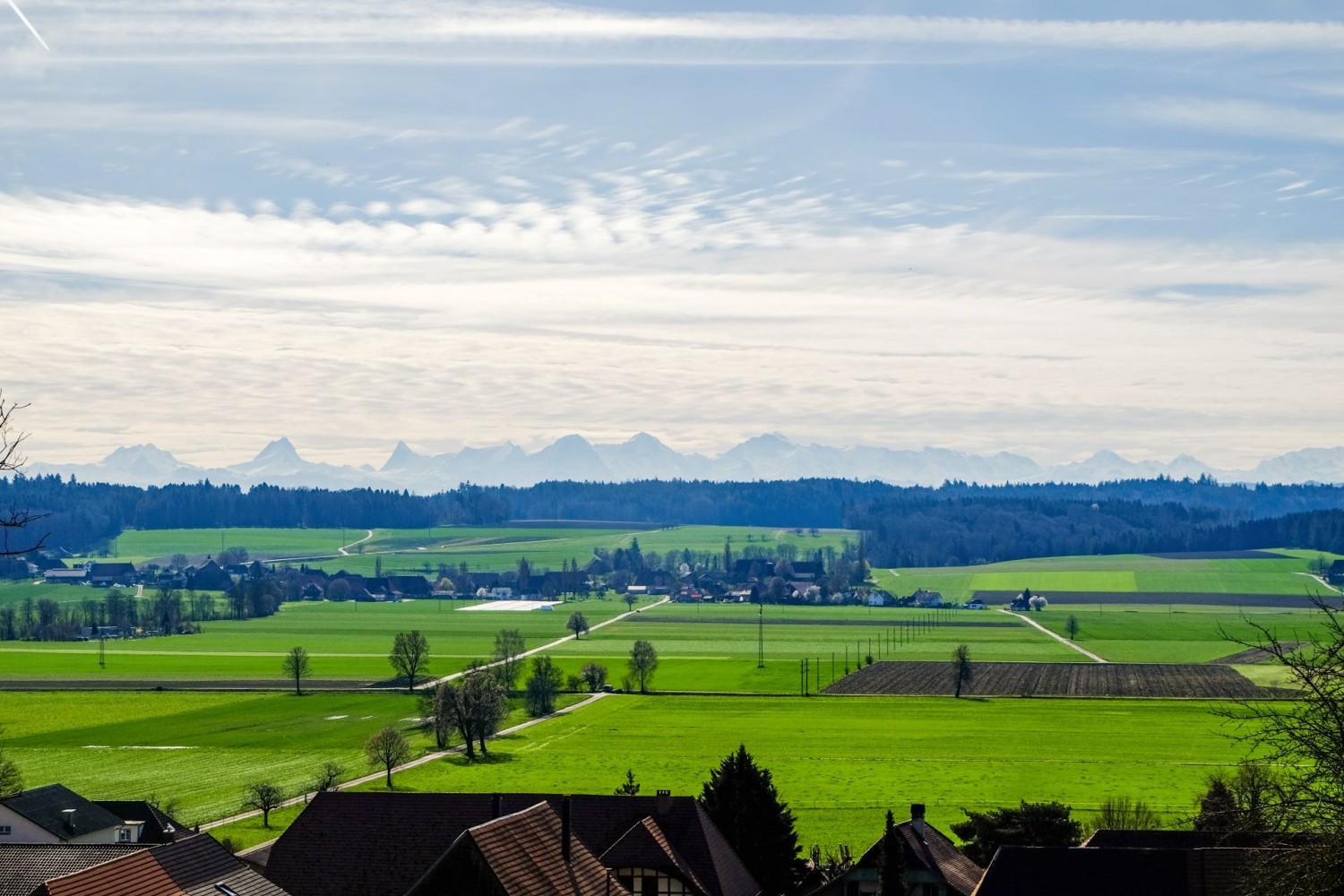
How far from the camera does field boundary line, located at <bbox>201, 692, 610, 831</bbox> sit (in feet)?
234

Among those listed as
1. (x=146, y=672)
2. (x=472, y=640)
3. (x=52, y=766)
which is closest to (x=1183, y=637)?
(x=472, y=640)

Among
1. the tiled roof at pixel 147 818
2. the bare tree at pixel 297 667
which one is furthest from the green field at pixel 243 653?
the tiled roof at pixel 147 818

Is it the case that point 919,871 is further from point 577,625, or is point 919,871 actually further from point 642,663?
point 577,625

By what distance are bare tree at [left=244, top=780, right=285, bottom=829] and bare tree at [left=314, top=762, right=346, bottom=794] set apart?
2.17 metres

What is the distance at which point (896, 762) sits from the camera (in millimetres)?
89938

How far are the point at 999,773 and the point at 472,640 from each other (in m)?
101

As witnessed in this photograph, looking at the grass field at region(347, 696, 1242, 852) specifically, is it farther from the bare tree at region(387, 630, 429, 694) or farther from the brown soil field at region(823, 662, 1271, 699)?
the bare tree at region(387, 630, 429, 694)

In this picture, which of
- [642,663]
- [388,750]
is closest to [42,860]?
[388,750]

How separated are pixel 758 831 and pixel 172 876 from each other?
2358cm

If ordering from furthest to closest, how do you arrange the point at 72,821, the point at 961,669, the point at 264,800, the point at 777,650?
the point at 777,650
the point at 961,669
the point at 264,800
the point at 72,821

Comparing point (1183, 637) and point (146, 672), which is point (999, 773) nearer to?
point (146, 672)

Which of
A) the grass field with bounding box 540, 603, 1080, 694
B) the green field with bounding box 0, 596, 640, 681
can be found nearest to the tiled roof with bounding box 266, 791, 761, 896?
the grass field with bounding box 540, 603, 1080, 694

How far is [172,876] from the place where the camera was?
28.6 metres

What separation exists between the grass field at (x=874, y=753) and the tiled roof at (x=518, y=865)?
3574cm
